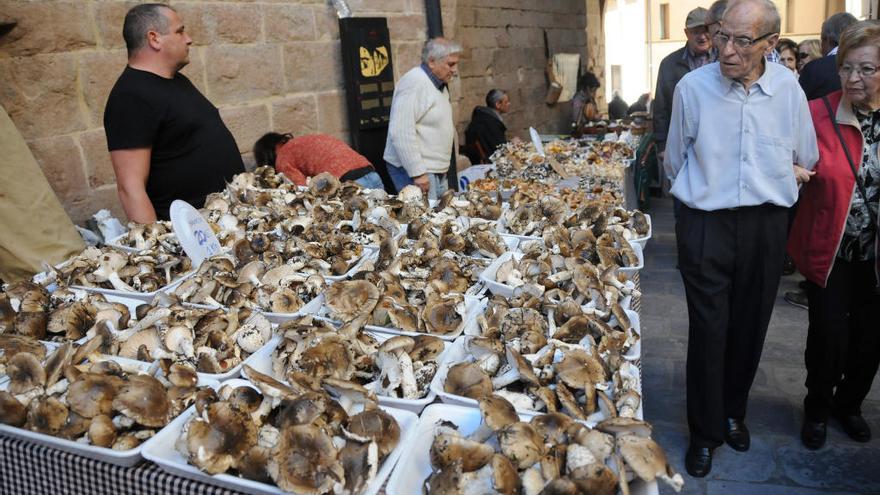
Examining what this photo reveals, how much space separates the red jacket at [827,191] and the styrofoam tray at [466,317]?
180cm

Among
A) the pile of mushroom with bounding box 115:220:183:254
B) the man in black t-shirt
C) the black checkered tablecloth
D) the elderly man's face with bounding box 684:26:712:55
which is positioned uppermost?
the elderly man's face with bounding box 684:26:712:55

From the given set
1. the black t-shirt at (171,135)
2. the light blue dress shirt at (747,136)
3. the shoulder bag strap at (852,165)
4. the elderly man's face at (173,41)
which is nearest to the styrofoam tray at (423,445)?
the light blue dress shirt at (747,136)

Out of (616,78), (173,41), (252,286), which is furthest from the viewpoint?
(616,78)

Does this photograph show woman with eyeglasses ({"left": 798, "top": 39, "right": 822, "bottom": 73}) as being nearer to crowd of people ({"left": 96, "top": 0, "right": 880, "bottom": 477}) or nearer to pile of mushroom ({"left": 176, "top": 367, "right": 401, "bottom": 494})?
crowd of people ({"left": 96, "top": 0, "right": 880, "bottom": 477})

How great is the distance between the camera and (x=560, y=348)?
178 centimetres

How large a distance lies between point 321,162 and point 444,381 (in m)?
3.52

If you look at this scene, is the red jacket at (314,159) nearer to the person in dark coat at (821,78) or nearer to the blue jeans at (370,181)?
the blue jeans at (370,181)

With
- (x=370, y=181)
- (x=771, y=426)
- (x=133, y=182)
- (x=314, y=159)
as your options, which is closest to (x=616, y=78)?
(x=370, y=181)

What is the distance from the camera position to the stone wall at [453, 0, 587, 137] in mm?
9820

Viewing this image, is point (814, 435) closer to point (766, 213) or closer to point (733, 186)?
point (766, 213)

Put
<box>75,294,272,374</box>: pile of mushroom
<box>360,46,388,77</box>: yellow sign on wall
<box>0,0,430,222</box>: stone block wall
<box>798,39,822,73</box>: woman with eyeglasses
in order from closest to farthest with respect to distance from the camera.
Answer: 1. <box>75,294,272,374</box>: pile of mushroom
2. <box>0,0,430,222</box>: stone block wall
3. <box>798,39,822,73</box>: woman with eyeglasses
4. <box>360,46,388,77</box>: yellow sign on wall

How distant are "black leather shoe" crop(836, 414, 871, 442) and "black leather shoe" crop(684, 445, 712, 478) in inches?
32.0

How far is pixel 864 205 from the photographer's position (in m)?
3.00

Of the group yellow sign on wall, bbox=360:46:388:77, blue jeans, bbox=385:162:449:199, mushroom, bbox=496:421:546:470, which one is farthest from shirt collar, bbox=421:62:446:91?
mushroom, bbox=496:421:546:470
